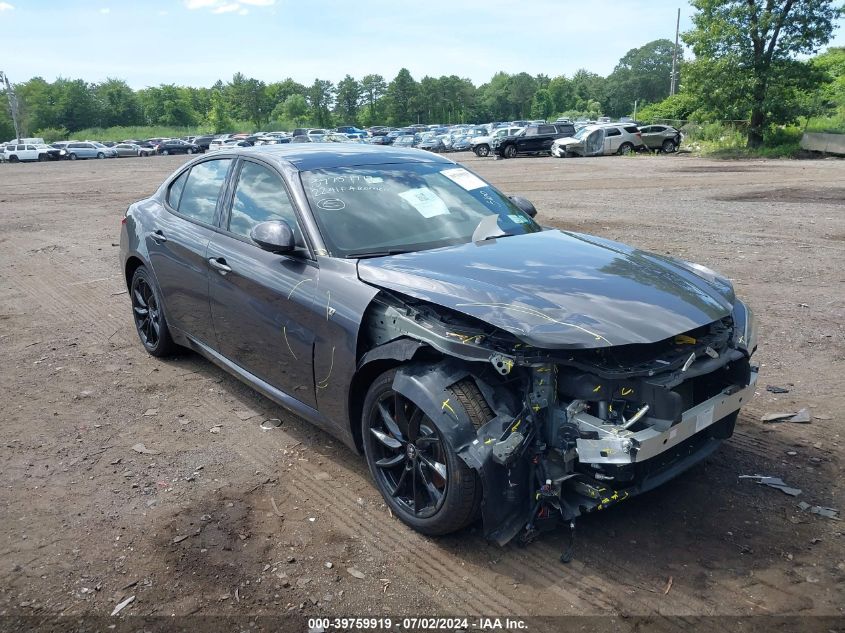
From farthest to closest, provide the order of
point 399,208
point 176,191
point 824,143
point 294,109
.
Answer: point 294,109
point 824,143
point 176,191
point 399,208

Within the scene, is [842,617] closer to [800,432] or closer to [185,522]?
[800,432]

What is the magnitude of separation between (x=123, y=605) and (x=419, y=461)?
1.40 meters

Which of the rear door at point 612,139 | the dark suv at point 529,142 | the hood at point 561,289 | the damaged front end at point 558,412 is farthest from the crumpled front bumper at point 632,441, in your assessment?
the dark suv at point 529,142

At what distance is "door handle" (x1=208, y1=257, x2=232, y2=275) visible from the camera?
4424mm

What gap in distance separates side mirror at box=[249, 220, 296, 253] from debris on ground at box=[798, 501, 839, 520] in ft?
9.78

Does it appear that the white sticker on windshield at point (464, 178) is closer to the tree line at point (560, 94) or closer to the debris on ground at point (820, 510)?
the debris on ground at point (820, 510)

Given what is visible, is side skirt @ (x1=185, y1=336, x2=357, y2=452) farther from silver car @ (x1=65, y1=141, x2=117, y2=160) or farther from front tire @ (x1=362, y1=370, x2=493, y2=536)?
silver car @ (x1=65, y1=141, x2=117, y2=160)

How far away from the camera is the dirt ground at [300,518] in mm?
2943

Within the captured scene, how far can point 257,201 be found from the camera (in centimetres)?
445

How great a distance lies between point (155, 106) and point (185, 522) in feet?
422

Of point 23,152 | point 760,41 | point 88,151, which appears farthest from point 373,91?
point 760,41

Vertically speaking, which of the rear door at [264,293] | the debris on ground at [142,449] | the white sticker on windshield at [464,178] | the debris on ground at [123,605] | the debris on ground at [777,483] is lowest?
the debris on ground at [123,605]

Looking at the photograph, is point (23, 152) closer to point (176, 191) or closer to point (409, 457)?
point (176, 191)

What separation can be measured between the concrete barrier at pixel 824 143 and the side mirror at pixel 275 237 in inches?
1291
